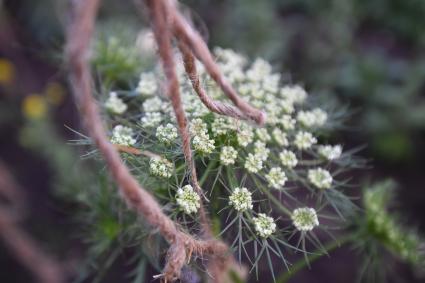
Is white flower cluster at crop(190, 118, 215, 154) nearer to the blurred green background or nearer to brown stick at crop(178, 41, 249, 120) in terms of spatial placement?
brown stick at crop(178, 41, 249, 120)

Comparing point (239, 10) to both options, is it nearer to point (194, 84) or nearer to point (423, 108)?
point (423, 108)

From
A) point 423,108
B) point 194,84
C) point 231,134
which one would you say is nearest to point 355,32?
point 423,108

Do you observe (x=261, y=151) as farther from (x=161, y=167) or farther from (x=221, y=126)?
(x=161, y=167)

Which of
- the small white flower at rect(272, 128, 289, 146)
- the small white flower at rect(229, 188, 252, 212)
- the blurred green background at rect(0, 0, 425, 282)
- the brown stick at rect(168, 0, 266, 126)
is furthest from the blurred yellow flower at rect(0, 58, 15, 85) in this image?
the brown stick at rect(168, 0, 266, 126)

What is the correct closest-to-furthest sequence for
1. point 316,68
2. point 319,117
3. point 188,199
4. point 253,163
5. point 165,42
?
1. point 165,42
2. point 188,199
3. point 253,163
4. point 319,117
5. point 316,68

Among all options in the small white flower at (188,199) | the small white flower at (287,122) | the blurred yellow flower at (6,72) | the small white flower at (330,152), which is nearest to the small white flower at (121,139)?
the small white flower at (188,199)

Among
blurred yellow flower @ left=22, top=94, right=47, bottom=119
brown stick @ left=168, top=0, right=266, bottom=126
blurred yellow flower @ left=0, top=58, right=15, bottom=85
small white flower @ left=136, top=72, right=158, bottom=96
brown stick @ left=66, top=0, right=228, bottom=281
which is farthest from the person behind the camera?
blurred yellow flower @ left=0, top=58, right=15, bottom=85

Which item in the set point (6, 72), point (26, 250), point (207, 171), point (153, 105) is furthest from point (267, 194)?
point (6, 72)
